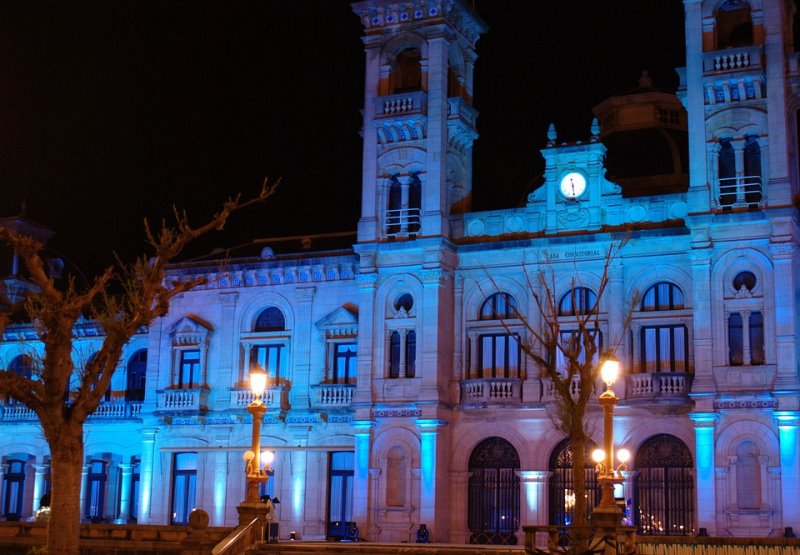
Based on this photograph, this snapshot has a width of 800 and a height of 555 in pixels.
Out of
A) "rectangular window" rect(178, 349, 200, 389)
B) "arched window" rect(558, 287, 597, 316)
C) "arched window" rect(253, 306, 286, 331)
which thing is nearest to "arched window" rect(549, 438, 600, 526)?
"arched window" rect(558, 287, 597, 316)

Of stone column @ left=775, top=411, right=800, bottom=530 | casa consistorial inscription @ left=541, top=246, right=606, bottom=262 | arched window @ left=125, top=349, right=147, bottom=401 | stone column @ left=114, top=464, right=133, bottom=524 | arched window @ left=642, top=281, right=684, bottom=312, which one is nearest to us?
stone column @ left=775, top=411, right=800, bottom=530

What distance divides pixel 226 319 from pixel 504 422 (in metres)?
12.9

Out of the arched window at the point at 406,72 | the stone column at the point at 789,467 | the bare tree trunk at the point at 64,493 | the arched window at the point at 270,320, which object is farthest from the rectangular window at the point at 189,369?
the stone column at the point at 789,467

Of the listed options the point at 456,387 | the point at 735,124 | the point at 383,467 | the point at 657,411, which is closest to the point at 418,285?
the point at 456,387

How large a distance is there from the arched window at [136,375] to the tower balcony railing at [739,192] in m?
26.3

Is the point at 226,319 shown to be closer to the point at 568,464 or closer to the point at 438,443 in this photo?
the point at 438,443

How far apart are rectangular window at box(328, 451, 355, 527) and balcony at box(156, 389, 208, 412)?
5.95 metres

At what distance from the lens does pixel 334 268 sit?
48.8 metres

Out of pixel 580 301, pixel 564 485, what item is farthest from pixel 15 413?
pixel 580 301

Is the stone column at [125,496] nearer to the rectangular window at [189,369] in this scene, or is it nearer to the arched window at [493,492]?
the rectangular window at [189,369]

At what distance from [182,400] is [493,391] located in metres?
13.4

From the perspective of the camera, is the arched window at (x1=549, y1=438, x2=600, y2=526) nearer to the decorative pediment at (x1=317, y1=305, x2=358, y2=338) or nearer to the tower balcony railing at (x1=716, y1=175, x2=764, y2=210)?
the decorative pediment at (x1=317, y1=305, x2=358, y2=338)

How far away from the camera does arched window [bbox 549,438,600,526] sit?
43219 mm

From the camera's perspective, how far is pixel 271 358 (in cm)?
4991
